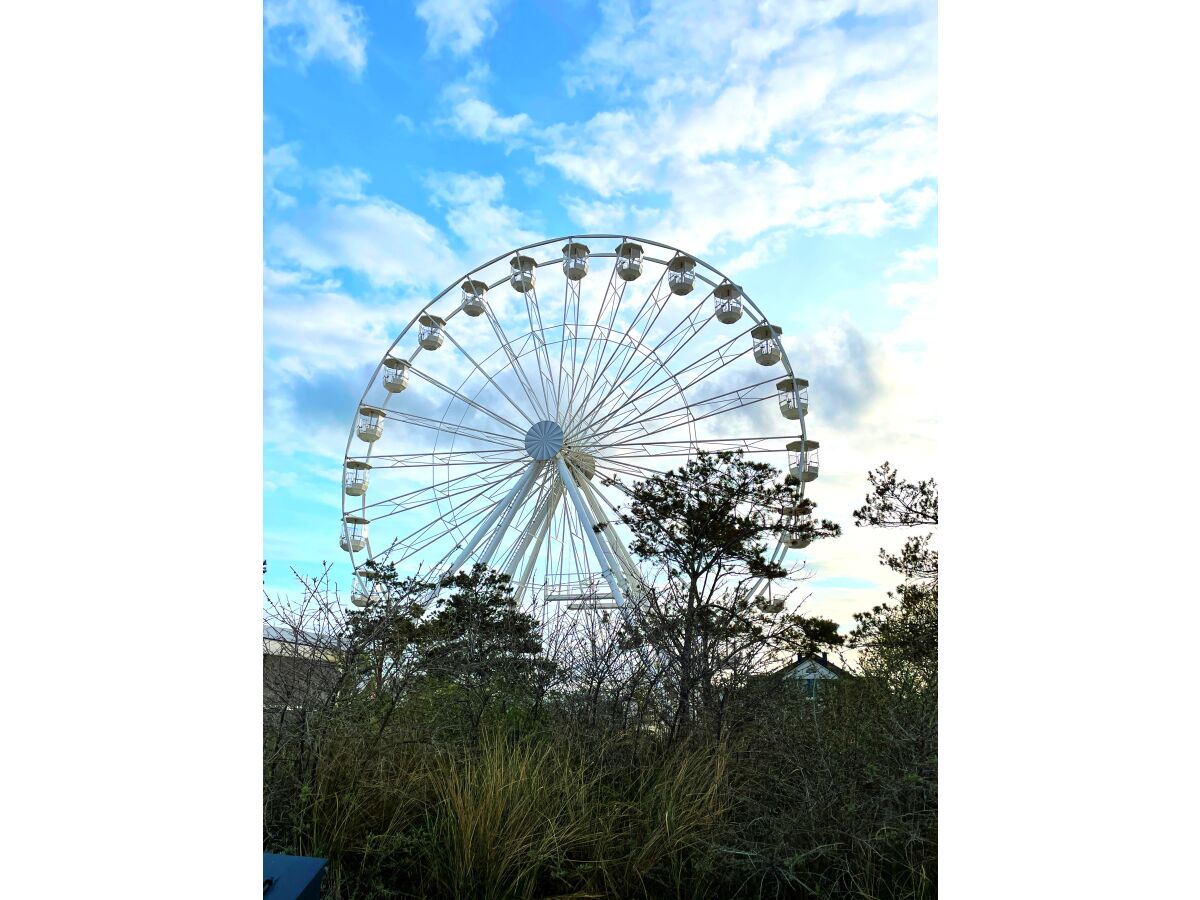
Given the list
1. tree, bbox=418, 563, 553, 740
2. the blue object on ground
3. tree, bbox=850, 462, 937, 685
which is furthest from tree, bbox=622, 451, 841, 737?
the blue object on ground

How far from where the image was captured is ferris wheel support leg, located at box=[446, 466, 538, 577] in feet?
35.9

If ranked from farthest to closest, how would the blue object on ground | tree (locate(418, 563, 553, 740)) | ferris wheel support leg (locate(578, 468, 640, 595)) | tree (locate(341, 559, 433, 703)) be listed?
ferris wheel support leg (locate(578, 468, 640, 595)), tree (locate(418, 563, 553, 740)), tree (locate(341, 559, 433, 703)), the blue object on ground

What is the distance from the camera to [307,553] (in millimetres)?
4266

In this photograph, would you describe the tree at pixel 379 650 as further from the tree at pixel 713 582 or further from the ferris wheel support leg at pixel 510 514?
the ferris wheel support leg at pixel 510 514

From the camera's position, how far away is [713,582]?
270 inches

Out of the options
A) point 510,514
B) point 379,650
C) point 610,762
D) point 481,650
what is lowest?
point 610,762

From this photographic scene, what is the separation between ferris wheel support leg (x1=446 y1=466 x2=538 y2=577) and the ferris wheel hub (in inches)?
10.0

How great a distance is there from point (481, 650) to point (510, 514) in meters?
4.66

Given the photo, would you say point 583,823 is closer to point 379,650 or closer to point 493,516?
point 379,650

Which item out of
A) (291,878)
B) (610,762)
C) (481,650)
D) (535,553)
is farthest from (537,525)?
(291,878)

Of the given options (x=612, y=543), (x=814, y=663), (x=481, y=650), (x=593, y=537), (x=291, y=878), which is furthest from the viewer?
(x=612, y=543)

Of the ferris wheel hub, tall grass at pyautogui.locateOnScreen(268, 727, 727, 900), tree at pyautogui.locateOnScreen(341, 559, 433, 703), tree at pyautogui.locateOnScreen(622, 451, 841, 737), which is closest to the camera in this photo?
tall grass at pyautogui.locateOnScreen(268, 727, 727, 900)

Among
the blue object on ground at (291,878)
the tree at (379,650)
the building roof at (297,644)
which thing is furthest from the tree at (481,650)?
the blue object on ground at (291,878)

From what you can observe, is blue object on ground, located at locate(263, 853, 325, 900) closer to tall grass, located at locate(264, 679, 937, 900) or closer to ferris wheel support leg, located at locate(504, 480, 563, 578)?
tall grass, located at locate(264, 679, 937, 900)
